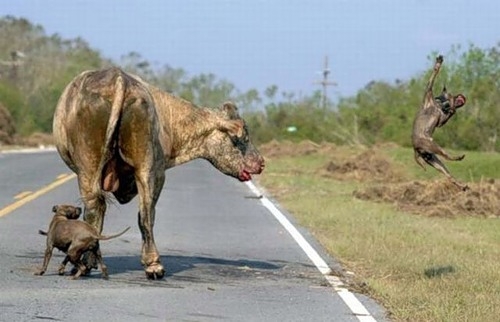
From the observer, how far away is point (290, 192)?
88.0 ft

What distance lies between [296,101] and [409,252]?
68723 mm

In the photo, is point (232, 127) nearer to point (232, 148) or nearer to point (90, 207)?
point (232, 148)

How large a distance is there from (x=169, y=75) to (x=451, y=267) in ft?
317

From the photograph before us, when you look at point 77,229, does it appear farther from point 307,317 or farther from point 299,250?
point 299,250

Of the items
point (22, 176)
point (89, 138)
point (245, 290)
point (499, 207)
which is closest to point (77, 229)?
point (89, 138)

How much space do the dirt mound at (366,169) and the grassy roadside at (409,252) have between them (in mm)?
5536

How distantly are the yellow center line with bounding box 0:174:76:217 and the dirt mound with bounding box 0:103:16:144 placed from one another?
34.8 m

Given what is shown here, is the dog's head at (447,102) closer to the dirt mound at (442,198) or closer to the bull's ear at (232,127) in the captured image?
the bull's ear at (232,127)

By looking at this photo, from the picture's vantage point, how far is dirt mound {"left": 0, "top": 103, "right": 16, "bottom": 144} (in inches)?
2517

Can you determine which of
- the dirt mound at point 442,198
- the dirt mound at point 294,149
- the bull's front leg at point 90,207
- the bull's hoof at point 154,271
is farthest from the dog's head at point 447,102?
the dirt mound at point 294,149

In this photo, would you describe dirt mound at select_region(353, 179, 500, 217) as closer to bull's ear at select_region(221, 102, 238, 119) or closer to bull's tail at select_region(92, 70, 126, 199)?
bull's ear at select_region(221, 102, 238, 119)

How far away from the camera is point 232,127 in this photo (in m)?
11.8

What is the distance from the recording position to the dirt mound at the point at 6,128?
63.9 m

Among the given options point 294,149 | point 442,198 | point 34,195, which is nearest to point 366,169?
point 442,198
